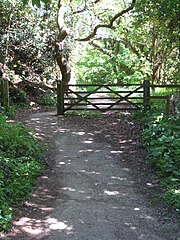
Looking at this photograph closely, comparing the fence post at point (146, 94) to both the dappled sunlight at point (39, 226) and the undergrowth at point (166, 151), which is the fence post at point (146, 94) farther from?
the dappled sunlight at point (39, 226)

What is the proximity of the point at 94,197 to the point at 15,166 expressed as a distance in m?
1.82

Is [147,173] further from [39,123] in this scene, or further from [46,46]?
[46,46]

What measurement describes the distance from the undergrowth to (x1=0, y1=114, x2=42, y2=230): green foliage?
8.97 feet

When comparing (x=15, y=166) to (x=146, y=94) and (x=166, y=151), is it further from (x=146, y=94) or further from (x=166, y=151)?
(x=146, y=94)

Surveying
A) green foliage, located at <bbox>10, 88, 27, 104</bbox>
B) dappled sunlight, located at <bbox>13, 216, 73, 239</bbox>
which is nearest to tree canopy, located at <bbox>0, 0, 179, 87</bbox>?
green foliage, located at <bbox>10, 88, 27, 104</bbox>

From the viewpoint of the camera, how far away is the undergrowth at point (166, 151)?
6625mm

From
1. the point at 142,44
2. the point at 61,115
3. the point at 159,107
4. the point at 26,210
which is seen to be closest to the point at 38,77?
the point at 61,115

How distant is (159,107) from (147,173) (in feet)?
20.0

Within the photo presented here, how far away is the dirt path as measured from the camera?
496 cm

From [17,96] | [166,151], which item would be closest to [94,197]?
[166,151]

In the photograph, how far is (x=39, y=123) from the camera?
41.7 ft

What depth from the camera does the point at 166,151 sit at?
8266 mm

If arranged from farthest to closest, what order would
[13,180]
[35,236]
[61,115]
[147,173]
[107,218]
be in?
[61,115]
[147,173]
[13,180]
[107,218]
[35,236]

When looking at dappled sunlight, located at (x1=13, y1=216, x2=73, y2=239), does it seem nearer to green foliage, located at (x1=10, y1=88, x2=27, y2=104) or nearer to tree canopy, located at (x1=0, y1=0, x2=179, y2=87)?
tree canopy, located at (x1=0, y1=0, x2=179, y2=87)
